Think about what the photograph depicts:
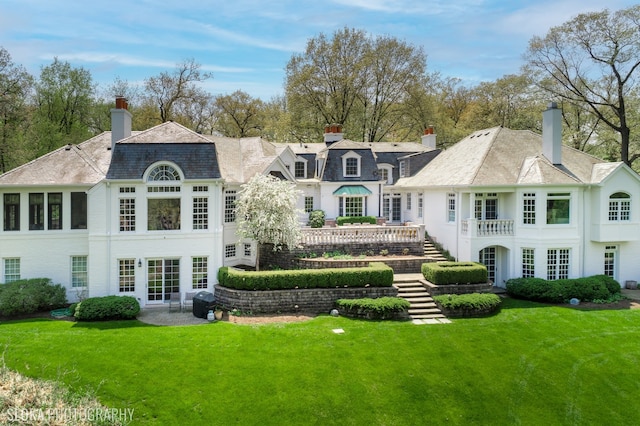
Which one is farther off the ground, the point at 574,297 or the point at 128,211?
the point at 128,211

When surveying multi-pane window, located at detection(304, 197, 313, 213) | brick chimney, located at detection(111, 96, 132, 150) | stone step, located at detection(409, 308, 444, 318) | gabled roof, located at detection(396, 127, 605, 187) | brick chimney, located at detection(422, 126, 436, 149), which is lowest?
stone step, located at detection(409, 308, 444, 318)

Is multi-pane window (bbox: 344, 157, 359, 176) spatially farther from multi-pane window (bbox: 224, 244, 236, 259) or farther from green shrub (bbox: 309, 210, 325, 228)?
multi-pane window (bbox: 224, 244, 236, 259)

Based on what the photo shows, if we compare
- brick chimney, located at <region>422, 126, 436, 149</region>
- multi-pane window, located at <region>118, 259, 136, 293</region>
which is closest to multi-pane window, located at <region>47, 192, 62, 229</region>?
multi-pane window, located at <region>118, 259, 136, 293</region>

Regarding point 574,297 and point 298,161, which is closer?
point 574,297

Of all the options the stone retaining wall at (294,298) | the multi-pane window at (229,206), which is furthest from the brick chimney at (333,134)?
the stone retaining wall at (294,298)

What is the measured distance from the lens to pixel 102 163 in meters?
25.5

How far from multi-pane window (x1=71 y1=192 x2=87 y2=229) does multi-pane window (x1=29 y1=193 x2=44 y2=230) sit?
1633 millimetres

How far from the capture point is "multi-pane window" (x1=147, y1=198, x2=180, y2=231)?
76.0 feet

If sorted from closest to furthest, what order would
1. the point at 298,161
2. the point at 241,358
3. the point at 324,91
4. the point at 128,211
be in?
the point at 241,358 → the point at 128,211 → the point at 298,161 → the point at 324,91

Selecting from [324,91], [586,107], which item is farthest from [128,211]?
[586,107]

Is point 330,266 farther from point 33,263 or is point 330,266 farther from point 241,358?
point 33,263

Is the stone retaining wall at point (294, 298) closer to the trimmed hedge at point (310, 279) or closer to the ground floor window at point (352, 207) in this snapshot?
the trimmed hedge at point (310, 279)

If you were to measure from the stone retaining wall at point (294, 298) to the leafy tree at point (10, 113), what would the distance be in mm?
25182

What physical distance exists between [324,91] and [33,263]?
36759 mm
